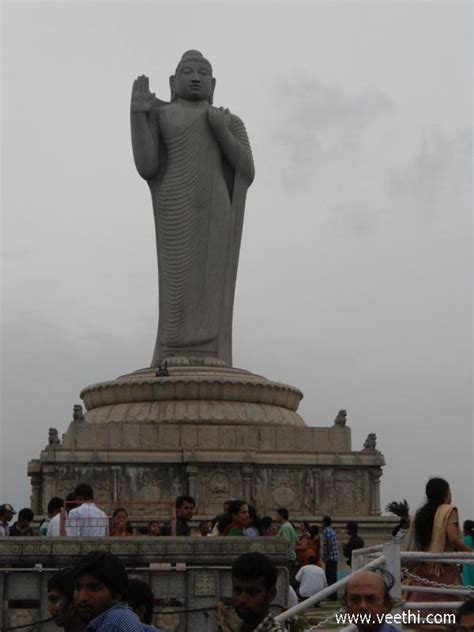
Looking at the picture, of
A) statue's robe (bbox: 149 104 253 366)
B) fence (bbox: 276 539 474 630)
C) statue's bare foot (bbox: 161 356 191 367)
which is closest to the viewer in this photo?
fence (bbox: 276 539 474 630)

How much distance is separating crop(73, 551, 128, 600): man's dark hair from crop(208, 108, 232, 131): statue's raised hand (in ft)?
52.9

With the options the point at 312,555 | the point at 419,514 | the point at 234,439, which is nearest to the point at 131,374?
the point at 234,439

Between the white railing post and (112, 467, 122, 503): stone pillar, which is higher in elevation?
(112, 467, 122, 503): stone pillar

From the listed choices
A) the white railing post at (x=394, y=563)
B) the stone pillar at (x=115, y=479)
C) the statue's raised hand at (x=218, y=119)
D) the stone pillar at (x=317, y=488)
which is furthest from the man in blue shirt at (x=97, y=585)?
the statue's raised hand at (x=218, y=119)

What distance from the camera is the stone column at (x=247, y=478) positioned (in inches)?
637

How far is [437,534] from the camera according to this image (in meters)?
6.05

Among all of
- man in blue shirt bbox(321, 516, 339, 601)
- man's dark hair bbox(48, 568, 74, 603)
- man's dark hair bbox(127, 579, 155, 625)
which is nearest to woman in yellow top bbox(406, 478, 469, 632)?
man's dark hair bbox(127, 579, 155, 625)

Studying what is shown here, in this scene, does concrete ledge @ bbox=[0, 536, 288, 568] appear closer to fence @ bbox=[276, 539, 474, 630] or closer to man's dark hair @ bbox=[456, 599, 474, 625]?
fence @ bbox=[276, 539, 474, 630]

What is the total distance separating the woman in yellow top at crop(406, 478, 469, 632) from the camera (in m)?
6.00

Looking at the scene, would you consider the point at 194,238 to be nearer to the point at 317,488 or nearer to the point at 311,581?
the point at 317,488

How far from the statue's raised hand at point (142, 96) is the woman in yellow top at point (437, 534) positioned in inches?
563

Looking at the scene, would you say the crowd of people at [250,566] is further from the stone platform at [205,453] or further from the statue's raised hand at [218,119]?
the statue's raised hand at [218,119]

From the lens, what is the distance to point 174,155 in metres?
19.6

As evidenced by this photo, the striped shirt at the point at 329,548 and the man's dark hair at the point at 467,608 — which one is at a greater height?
the striped shirt at the point at 329,548
